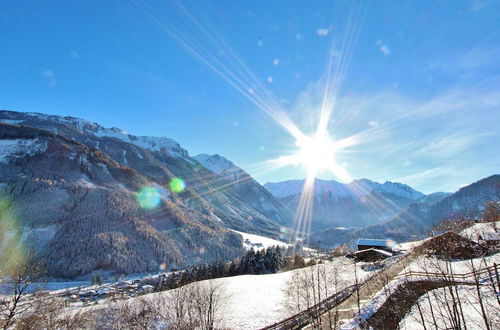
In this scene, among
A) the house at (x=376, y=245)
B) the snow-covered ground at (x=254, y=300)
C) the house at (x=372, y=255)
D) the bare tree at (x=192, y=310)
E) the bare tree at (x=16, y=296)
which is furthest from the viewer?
the house at (x=376, y=245)

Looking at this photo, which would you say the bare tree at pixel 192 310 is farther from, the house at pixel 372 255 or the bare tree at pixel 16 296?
the house at pixel 372 255

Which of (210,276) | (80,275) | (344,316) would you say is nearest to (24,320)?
(344,316)

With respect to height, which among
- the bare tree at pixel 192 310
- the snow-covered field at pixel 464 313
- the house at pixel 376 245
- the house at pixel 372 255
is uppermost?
the house at pixel 376 245

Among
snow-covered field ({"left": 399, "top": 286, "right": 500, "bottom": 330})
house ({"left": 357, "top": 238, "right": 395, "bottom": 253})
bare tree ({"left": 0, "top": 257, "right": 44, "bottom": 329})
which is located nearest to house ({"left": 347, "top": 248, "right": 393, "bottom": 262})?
house ({"left": 357, "top": 238, "right": 395, "bottom": 253})

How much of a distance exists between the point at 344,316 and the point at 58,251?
154094 mm

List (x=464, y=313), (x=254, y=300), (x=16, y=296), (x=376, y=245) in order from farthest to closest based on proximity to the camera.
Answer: (x=376, y=245), (x=254, y=300), (x=16, y=296), (x=464, y=313)

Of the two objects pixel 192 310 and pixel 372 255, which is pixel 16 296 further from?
pixel 372 255

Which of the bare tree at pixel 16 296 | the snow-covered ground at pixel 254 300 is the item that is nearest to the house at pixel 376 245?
the snow-covered ground at pixel 254 300

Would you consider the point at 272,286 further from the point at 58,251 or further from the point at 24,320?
the point at 58,251

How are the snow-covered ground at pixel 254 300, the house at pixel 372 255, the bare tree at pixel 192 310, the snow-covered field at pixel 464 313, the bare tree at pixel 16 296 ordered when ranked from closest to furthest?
the snow-covered field at pixel 464 313 < the bare tree at pixel 16 296 < the bare tree at pixel 192 310 < the snow-covered ground at pixel 254 300 < the house at pixel 372 255

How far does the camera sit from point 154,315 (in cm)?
3241

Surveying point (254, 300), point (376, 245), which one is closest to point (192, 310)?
point (254, 300)

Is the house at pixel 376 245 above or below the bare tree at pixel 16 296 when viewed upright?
above

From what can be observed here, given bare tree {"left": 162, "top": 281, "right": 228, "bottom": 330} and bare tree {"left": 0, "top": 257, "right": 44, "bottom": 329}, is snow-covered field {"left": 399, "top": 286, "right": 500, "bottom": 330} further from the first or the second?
bare tree {"left": 0, "top": 257, "right": 44, "bottom": 329}
